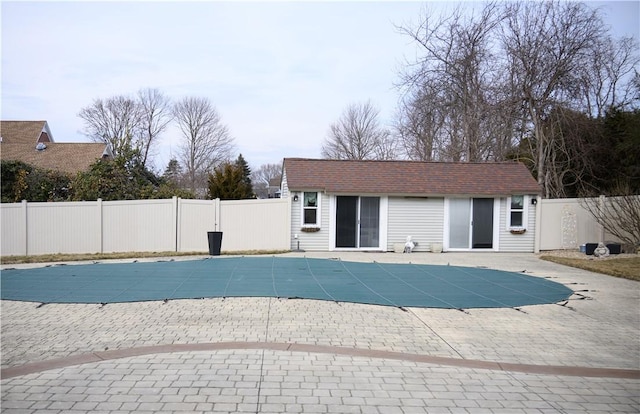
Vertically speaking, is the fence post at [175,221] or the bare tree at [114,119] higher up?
the bare tree at [114,119]

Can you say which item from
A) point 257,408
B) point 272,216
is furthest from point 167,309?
point 272,216

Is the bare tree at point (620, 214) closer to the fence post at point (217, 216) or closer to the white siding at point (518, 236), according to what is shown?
the white siding at point (518, 236)

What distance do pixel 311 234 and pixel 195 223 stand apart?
162 inches

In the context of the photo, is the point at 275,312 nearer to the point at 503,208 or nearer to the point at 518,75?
the point at 503,208

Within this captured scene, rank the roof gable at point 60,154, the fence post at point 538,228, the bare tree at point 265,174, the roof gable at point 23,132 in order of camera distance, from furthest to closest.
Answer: the bare tree at point 265,174, the roof gable at point 23,132, the roof gable at point 60,154, the fence post at point 538,228

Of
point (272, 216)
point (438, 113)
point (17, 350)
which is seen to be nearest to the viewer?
point (17, 350)

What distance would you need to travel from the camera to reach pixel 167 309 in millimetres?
7598

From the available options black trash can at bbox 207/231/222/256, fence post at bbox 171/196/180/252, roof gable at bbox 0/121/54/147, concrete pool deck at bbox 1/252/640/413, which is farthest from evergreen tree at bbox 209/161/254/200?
concrete pool deck at bbox 1/252/640/413

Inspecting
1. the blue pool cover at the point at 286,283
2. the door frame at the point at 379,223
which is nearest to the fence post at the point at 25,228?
the blue pool cover at the point at 286,283

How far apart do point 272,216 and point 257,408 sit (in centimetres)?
1329

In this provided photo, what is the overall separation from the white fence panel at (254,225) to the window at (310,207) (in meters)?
0.70

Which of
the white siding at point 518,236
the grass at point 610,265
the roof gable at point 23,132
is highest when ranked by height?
the roof gable at point 23,132

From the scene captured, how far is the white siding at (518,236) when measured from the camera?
1813 centimetres

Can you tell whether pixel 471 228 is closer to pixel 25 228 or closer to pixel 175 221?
pixel 175 221
